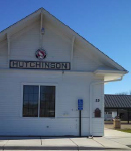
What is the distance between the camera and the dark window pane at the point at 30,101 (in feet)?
48.7

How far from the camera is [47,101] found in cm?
1508

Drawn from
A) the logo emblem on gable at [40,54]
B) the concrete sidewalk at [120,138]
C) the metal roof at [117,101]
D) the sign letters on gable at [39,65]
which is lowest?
the concrete sidewalk at [120,138]

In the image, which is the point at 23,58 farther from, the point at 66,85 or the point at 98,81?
the point at 98,81

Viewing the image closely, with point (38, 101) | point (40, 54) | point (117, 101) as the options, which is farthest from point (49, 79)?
point (117, 101)

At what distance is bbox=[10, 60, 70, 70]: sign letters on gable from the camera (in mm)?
14938

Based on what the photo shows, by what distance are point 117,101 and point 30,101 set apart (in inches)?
967

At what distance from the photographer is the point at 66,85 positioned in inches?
601

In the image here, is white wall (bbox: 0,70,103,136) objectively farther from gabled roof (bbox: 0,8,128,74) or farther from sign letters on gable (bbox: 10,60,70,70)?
gabled roof (bbox: 0,8,128,74)

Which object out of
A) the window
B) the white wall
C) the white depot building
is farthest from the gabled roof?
the window

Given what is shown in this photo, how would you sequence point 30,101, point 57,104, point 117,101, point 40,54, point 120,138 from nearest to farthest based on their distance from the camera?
point 120,138 → point 30,101 → point 57,104 → point 40,54 → point 117,101

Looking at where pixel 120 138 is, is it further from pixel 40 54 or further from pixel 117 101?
pixel 117 101

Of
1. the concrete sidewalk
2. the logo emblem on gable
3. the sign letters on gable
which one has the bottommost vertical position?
the concrete sidewalk

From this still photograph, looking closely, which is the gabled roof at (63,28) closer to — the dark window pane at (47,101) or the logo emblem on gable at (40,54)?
the logo emblem on gable at (40,54)

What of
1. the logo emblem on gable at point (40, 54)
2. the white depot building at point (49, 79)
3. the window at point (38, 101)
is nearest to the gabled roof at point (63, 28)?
the white depot building at point (49, 79)
